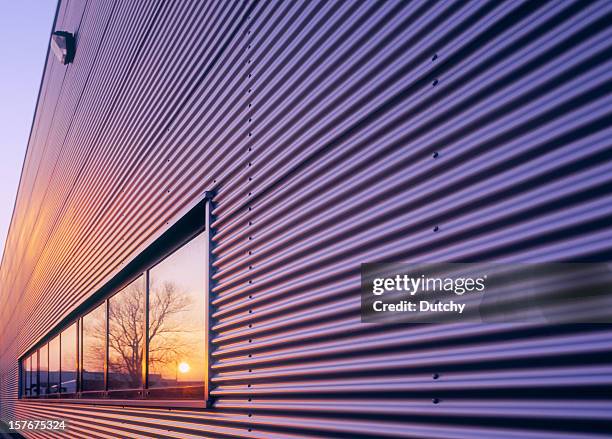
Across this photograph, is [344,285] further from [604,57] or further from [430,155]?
[604,57]

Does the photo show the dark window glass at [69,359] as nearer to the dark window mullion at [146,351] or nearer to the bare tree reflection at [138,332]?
the bare tree reflection at [138,332]

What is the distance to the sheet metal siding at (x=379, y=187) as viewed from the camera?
1.91 m

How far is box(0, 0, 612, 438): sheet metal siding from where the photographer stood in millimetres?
1907

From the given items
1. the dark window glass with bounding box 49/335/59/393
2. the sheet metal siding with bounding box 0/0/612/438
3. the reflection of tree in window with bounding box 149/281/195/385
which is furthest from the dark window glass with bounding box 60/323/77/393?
the sheet metal siding with bounding box 0/0/612/438

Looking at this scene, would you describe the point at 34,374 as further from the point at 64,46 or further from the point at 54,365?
the point at 64,46

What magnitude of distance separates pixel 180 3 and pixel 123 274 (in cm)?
364

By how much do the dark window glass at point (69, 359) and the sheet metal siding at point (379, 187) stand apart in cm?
624

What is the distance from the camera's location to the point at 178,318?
5828 mm
